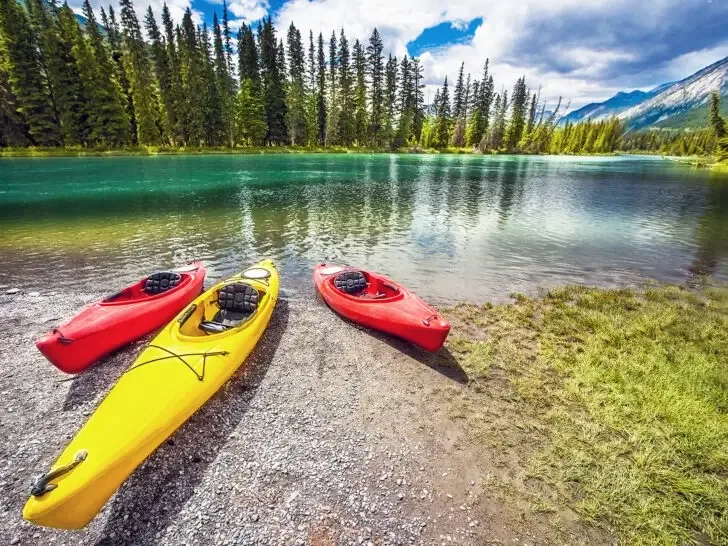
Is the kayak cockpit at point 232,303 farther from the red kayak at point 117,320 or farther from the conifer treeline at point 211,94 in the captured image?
the conifer treeline at point 211,94

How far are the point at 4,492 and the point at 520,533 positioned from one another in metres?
7.03

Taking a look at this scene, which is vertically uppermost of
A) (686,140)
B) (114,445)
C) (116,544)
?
(686,140)

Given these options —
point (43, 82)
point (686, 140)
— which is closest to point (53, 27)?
point (43, 82)

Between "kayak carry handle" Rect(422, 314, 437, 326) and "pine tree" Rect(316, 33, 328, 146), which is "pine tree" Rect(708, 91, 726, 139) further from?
"kayak carry handle" Rect(422, 314, 437, 326)

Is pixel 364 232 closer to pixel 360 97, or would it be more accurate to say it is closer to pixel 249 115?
pixel 249 115

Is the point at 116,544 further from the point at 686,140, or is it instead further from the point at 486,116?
the point at 686,140

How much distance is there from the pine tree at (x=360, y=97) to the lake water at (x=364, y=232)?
5754cm

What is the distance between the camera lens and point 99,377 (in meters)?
6.96

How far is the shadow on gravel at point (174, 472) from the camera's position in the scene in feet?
14.0

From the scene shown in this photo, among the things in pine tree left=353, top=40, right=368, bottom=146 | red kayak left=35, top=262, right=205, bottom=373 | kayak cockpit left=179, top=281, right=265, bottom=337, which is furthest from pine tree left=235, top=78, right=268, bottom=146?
kayak cockpit left=179, top=281, right=265, bottom=337

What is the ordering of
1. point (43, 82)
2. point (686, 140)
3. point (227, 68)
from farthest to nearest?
point (686, 140)
point (227, 68)
point (43, 82)

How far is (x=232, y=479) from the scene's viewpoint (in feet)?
15.9

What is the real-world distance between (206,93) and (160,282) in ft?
228

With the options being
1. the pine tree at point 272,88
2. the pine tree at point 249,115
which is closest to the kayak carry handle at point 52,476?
the pine tree at point 249,115
